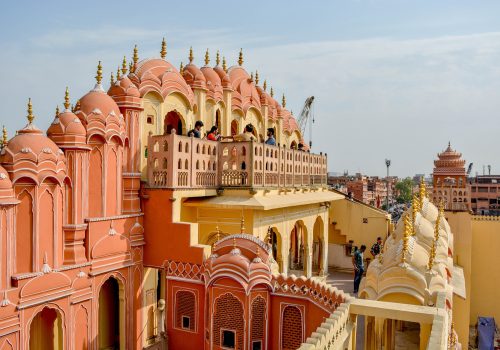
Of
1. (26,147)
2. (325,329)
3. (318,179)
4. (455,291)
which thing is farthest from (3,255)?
(318,179)

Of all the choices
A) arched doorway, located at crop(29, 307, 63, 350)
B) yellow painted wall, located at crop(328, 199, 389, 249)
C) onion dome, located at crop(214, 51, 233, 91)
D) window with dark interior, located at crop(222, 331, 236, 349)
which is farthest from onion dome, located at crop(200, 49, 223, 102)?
yellow painted wall, located at crop(328, 199, 389, 249)

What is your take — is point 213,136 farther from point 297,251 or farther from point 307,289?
point 297,251

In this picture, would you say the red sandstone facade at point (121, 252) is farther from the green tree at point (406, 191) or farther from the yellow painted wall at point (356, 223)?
the green tree at point (406, 191)

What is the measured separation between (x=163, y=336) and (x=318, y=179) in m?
10.8

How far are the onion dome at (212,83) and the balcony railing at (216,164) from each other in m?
3.04

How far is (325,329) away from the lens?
696 cm

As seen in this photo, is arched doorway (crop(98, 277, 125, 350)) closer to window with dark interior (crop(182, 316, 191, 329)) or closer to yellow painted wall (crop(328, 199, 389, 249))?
window with dark interior (crop(182, 316, 191, 329))

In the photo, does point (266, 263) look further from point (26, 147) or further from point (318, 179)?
point (318, 179)

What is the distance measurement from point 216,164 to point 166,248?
332 cm

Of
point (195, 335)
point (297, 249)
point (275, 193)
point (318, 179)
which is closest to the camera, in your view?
point (195, 335)

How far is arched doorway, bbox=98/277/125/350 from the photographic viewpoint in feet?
38.4

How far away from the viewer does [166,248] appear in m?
12.1

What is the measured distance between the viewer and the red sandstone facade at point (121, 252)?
932 centimetres

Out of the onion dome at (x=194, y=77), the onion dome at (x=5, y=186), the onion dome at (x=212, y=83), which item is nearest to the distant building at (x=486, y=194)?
the onion dome at (x=212, y=83)
